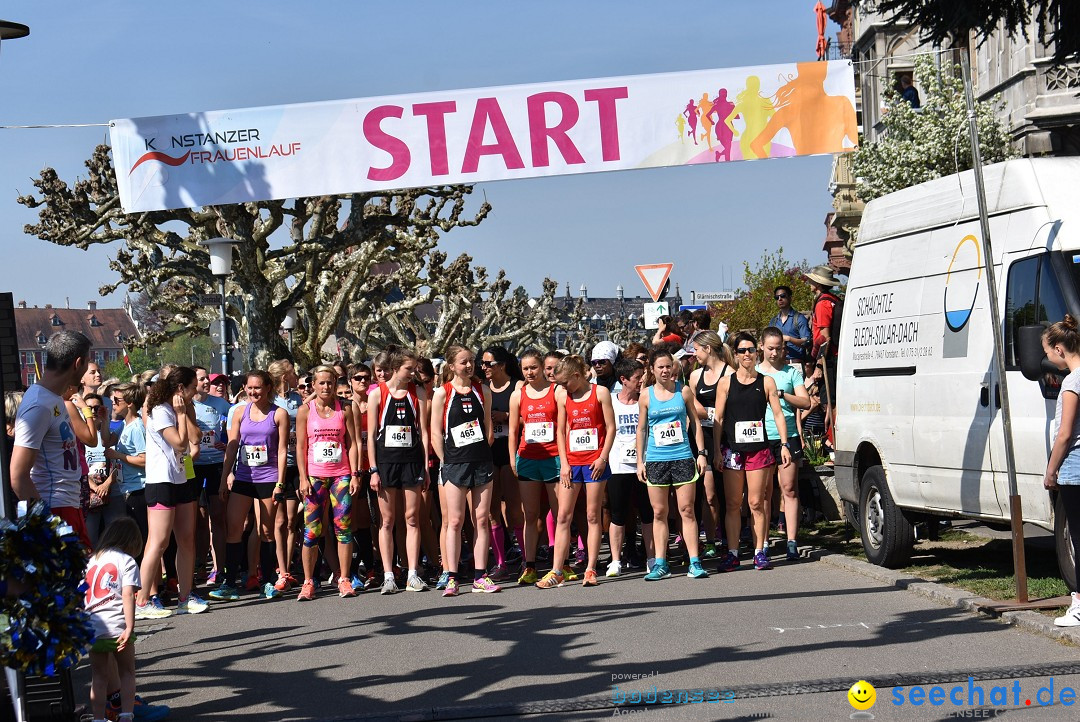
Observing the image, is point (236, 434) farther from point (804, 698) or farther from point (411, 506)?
point (804, 698)

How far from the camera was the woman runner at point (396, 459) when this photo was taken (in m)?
11.4

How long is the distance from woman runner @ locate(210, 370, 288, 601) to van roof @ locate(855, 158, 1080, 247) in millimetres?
5186

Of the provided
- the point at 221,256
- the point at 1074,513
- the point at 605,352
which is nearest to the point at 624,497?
the point at 605,352

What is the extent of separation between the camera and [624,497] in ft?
38.5

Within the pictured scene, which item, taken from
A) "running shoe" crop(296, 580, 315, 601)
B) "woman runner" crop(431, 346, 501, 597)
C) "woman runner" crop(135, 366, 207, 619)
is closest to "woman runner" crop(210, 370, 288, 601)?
"running shoe" crop(296, 580, 315, 601)

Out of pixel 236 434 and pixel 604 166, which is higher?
pixel 604 166

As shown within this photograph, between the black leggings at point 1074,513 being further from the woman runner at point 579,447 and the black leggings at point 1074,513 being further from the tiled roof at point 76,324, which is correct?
the tiled roof at point 76,324

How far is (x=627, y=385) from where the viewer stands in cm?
1167

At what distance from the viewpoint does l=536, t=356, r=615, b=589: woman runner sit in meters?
11.3

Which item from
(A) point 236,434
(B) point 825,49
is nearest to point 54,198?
(A) point 236,434

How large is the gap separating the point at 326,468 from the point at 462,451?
117 cm

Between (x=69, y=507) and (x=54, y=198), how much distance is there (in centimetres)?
2118

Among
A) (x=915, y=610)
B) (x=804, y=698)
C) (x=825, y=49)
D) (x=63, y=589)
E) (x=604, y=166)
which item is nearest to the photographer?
(x=63, y=589)

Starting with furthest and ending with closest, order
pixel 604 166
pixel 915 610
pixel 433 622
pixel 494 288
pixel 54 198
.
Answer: pixel 494 288 → pixel 54 198 → pixel 604 166 → pixel 433 622 → pixel 915 610
